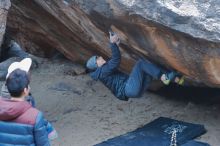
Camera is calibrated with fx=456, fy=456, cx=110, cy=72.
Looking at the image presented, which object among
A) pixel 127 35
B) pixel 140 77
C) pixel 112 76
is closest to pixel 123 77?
pixel 112 76

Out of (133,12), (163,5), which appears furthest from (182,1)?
(133,12)

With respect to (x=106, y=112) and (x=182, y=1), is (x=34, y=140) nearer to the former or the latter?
(x=182, y=1)

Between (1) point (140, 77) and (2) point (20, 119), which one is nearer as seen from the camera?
(2) point (20, 119)

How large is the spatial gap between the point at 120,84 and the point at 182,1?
4.32 feet

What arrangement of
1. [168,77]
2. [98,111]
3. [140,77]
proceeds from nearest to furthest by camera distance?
1. [168,77]
2. [140,77]
3. [98,111]

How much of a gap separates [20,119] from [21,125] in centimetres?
5

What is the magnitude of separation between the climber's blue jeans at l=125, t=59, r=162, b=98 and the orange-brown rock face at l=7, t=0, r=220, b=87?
116 millimetres

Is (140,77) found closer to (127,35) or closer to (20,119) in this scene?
(127,35)

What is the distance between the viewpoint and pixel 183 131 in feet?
17.7

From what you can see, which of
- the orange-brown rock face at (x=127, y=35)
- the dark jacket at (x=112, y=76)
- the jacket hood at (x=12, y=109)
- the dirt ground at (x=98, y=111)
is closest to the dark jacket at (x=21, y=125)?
the jacket hood at (x=12, y=109)

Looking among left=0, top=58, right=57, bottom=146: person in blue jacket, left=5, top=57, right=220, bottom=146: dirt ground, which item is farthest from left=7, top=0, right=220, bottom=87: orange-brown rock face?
left=0, top=58, right=57, bottom=146: person in blue jacket

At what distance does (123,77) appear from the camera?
5.30 metres

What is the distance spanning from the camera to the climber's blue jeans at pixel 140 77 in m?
5.04

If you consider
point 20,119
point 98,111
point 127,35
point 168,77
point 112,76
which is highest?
point 127,35
